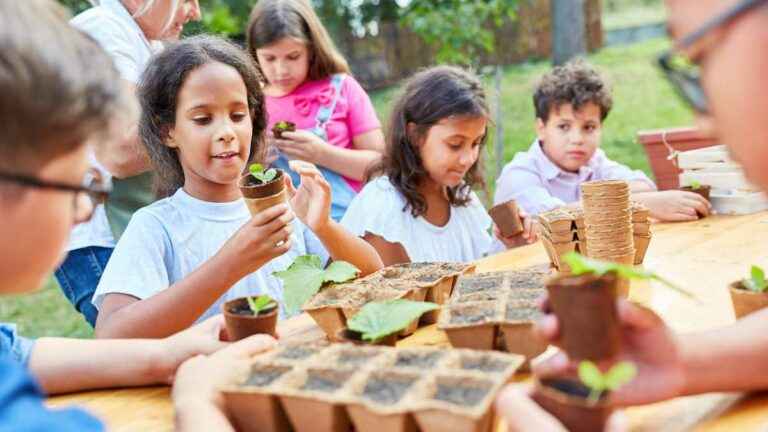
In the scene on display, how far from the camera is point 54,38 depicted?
124 centimetres

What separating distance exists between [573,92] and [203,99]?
7.43ft

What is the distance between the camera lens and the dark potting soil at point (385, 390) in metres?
1.38

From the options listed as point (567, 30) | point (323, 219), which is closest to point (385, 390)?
point (323, 219)

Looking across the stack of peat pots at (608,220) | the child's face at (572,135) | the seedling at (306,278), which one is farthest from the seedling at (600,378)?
the child's face at (572,135)

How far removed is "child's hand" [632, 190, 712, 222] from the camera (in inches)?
137

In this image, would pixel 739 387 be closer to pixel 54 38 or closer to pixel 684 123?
pixel 54 38

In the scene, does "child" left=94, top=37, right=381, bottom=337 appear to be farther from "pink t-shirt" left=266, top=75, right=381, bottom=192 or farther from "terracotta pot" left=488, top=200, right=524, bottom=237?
"pink t-shirt" left=266, top=75, right=381, bottom=192

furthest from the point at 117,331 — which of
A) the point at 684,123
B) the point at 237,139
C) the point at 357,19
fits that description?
the point at 357,19

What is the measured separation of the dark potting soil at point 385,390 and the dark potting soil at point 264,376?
0.19m

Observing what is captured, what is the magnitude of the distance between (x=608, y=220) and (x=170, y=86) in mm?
1542

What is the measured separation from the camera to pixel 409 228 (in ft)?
11.5

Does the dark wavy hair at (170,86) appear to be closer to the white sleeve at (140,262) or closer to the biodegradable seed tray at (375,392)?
the white sleeve at (140,262)

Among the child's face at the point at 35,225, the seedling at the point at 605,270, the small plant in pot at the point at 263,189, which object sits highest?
the child's face at the point at 35,225

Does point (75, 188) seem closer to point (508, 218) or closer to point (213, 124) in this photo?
point (213, 124)
